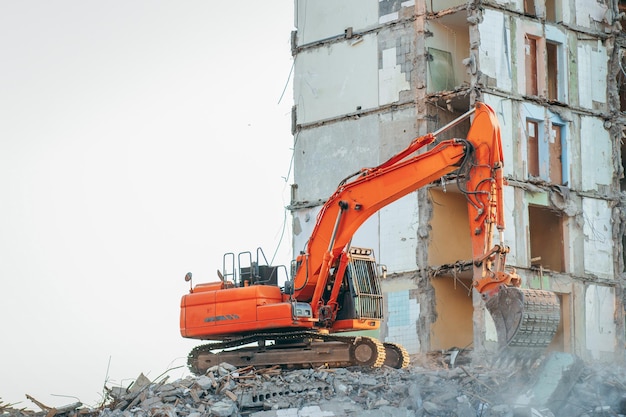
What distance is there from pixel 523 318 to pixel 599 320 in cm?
1952

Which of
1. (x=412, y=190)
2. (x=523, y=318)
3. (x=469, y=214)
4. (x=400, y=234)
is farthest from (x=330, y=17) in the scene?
(x=523, y=318)

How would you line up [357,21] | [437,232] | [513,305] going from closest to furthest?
[513,305]
[437,232]
[357,21]

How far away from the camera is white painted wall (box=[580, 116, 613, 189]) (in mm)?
41000

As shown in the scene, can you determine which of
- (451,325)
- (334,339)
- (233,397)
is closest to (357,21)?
(451,325)

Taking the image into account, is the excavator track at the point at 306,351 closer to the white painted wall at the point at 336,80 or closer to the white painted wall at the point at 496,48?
the white painted wall at the point at 496,48

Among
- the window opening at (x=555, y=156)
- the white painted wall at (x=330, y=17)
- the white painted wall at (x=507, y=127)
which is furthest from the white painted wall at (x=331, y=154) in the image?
the window opening at (x=555, y=156)

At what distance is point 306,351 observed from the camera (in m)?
→ 26.2

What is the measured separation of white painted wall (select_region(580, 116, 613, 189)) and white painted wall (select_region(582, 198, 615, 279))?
27.8 inches

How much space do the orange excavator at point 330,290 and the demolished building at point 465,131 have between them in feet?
38.6

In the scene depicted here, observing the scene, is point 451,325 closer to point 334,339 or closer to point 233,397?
point 334,339

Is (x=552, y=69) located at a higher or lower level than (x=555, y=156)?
higher

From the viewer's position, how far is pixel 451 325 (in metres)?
38.9

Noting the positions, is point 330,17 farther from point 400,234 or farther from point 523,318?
point 523,318

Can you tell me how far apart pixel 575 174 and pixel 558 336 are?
561 centimetres
